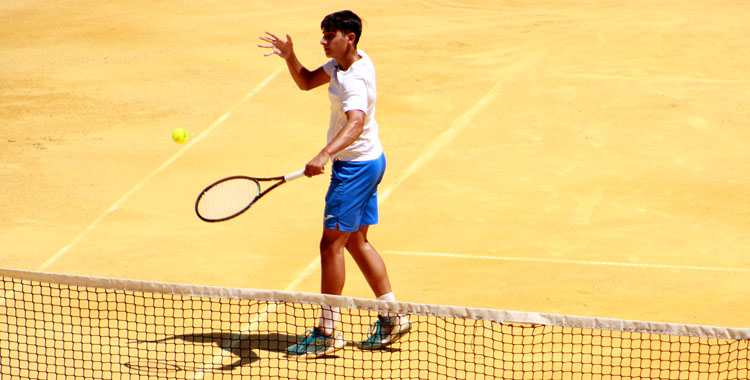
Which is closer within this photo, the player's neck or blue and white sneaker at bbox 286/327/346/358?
the player's neck

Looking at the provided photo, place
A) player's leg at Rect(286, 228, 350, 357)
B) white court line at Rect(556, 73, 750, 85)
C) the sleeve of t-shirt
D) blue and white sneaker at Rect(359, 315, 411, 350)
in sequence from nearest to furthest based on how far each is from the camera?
the sleeve of t-shirt, player's leg at Rect(286, 228, 350, 357), blue and white sneaker at Rect(359, 315, 411, 350), white court line at Rect(556, 73, 750, 85)

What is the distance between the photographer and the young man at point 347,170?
5438 mm

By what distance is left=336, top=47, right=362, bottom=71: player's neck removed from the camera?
18.2 feet

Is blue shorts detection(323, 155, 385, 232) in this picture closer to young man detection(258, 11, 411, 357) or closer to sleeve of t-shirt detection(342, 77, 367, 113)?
young man detection(258, 11, 411, 357)

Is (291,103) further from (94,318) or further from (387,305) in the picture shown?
(387,305)

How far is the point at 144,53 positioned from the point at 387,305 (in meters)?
10.3

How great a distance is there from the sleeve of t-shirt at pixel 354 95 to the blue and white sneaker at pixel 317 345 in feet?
4.50

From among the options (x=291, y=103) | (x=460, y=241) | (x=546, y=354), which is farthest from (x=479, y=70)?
(x=546, y=354)

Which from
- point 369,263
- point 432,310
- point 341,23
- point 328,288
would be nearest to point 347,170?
point 369,263

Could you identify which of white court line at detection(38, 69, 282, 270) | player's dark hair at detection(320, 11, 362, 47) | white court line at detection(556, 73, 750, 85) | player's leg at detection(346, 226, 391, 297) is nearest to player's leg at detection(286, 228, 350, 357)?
player's leg at detection(346, 226, 391, 297)

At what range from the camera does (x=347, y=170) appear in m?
5.59

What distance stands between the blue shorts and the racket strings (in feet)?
2.07

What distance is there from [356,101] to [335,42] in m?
0.38

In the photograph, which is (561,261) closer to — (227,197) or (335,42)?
(227,197)
